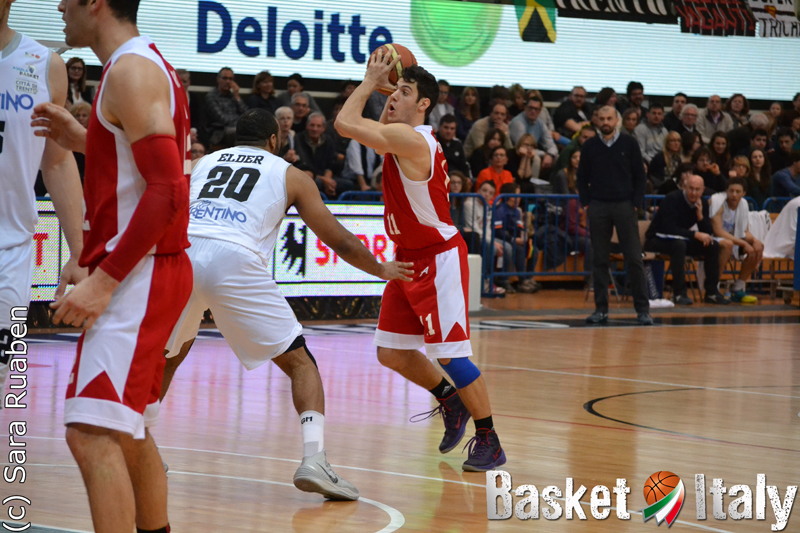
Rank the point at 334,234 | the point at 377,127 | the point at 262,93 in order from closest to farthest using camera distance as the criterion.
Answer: the point at 334,234, the point at 377,127, the point at 262,93

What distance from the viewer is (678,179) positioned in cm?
1510

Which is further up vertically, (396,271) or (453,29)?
(453,29)

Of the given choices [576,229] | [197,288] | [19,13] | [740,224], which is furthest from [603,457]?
[19,13]

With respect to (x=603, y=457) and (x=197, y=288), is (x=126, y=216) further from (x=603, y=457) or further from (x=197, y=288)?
(x=603, y=457)

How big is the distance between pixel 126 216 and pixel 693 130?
15.7 meters

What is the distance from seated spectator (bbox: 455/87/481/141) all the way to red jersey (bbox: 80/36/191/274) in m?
→ 13.1

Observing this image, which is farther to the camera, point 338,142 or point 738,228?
point 738,228

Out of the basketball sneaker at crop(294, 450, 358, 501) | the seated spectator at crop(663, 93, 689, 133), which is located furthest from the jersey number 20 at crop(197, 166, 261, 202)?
the seated spectator at crop(663, 93, 689, 133)

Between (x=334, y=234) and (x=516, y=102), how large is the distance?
40.7ft

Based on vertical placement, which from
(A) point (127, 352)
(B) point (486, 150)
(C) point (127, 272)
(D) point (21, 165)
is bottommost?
(A) point (127, 352)

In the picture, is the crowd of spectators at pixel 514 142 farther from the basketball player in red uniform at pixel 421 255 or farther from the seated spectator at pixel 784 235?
the basketball player in red uniform at pixel 421 255

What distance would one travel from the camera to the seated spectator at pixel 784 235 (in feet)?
49.1

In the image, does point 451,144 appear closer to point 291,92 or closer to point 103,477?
point 291,92

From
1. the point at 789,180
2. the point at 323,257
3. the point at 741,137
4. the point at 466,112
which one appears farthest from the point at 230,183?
the point at 741,137
